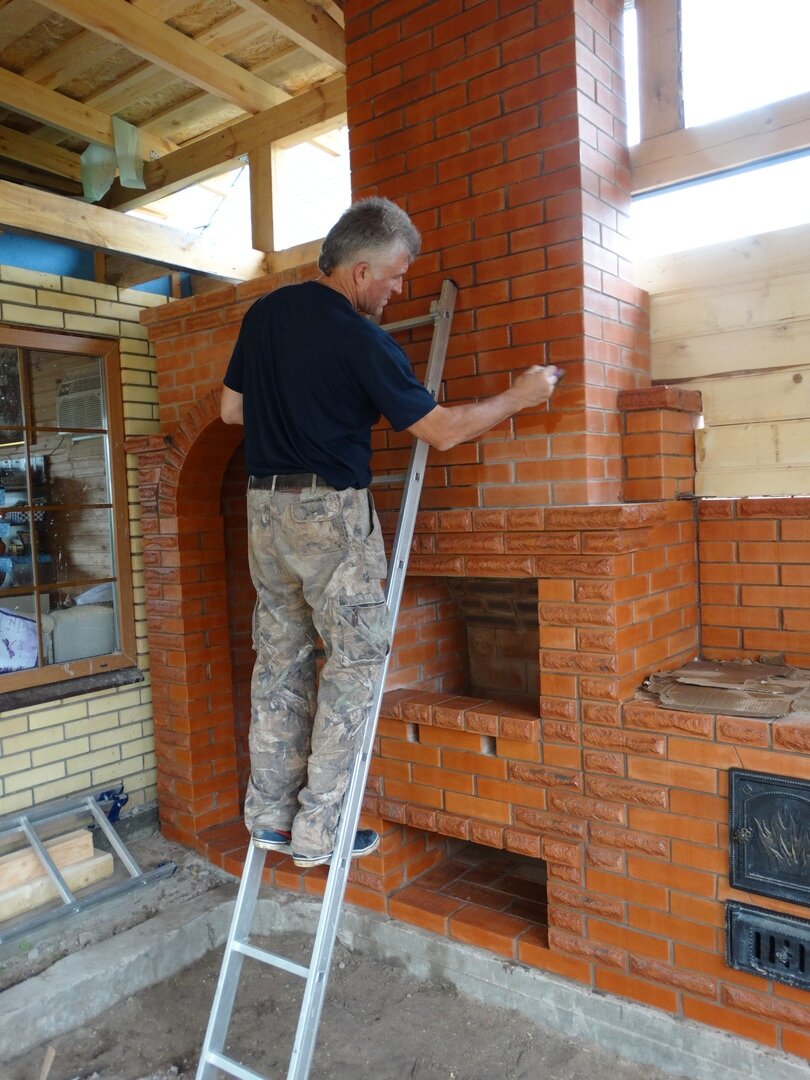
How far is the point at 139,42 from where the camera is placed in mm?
3412

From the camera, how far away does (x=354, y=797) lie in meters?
2.32

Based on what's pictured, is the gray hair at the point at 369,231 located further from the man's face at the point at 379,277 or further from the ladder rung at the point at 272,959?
the ladder rung at the point at 272,959

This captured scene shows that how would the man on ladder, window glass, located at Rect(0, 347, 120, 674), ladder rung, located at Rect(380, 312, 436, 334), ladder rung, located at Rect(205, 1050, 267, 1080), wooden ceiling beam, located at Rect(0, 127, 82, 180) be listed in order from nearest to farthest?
ladder rung, located at Rect(205, 1050, 267, 1080), the man on ladder, ladder rung, located at Rect(380, 312, 436, 334), window glass, located at Rect(0, 347, 120, 674), wooden ceiling beam, located at Rect(0, 127, 82, 180)

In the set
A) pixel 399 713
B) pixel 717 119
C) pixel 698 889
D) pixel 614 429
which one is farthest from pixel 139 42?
pixel 698 889

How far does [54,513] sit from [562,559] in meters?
2.79

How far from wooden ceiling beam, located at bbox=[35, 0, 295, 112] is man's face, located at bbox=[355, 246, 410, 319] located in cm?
191

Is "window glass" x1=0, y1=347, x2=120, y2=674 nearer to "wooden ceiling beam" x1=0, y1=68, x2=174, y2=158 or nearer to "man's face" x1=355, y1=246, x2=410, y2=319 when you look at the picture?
"wooden ceiling beam" x1=0, y1=68, x2=174, y2=158

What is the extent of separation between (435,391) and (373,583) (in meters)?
0.85

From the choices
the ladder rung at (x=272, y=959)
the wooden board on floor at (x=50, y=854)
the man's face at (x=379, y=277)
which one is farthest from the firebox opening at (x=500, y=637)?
the wooden board on floor at (x=50, y=854)

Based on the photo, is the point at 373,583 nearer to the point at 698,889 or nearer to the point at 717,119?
the point at 698,889

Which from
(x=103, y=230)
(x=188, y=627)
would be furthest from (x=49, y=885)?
(x=103, y=230)

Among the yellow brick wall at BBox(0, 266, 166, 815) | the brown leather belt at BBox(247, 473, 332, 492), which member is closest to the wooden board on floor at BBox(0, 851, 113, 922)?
the yellow brick wall at BBox(0, 266, 166, 815)

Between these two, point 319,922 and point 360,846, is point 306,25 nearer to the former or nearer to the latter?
point 360,846

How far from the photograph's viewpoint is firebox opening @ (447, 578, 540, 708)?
3340mm
